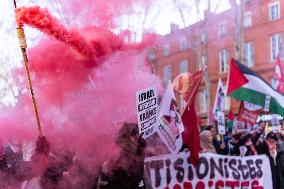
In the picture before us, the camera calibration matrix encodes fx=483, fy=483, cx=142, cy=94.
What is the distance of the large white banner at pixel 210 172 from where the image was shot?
758 cm

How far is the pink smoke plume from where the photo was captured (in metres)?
5.08

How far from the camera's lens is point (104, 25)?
5332 millimetres

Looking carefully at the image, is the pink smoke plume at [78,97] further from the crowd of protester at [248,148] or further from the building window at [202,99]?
the building window at [202,99]

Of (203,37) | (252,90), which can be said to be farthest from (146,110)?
(203,37)

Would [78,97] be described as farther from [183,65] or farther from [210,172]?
[183,65]

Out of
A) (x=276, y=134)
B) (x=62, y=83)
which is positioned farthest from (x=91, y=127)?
(x=276, y=134)

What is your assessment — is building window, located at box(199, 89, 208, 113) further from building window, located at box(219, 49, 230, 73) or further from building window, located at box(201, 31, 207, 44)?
building window, located at box(201, 31, 207, 44)

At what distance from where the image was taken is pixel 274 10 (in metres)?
32.8

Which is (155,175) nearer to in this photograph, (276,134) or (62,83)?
(62,83)

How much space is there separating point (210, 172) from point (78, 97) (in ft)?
11.4

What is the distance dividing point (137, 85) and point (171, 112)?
4.92ft

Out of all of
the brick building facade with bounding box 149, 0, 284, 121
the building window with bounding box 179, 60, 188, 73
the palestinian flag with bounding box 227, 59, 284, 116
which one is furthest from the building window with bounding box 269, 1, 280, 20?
the palestinian flag with bounding box 227, 59, 284, 116

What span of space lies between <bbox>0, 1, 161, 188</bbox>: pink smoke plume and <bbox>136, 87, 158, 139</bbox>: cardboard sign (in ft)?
0.80

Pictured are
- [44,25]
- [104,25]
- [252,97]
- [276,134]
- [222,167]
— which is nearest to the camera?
[44,25]
